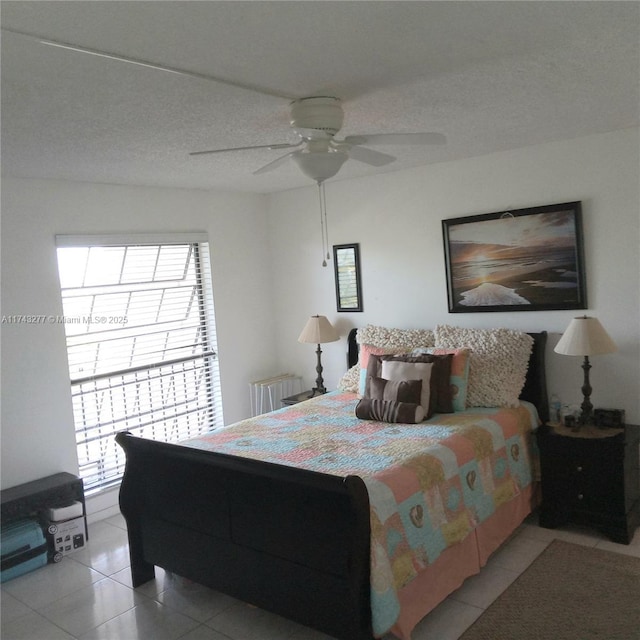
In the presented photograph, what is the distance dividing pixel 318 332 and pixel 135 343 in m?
1.42

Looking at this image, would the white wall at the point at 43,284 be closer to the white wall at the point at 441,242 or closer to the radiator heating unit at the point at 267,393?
the white wall at the point at 441,242

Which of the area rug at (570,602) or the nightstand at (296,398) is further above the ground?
the nightstand at (296,398)

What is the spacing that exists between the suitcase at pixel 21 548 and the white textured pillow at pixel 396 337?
97.8 inches

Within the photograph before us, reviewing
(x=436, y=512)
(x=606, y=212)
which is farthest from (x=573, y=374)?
(x=436, y=512)

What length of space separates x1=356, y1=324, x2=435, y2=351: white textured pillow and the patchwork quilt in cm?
61

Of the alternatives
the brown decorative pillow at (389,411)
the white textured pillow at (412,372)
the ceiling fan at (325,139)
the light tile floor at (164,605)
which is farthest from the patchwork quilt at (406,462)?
the ceiling fan at (325,139)

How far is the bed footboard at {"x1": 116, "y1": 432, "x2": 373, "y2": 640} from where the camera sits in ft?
7.77

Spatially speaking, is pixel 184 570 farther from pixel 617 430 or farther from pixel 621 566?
pixel 617 430

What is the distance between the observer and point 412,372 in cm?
370

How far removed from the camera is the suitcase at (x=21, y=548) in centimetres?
341

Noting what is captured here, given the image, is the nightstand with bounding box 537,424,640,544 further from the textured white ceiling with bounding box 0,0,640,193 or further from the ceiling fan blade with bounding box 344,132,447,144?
the ceiling fan blade with bounding box 344,132,447,144

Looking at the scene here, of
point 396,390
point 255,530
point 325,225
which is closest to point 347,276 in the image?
point 325,225

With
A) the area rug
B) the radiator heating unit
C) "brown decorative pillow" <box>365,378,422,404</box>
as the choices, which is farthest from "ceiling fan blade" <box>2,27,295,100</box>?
the radiator heating unit

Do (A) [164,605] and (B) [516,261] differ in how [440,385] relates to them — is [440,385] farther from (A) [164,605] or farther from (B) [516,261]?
(A) [164,605]
